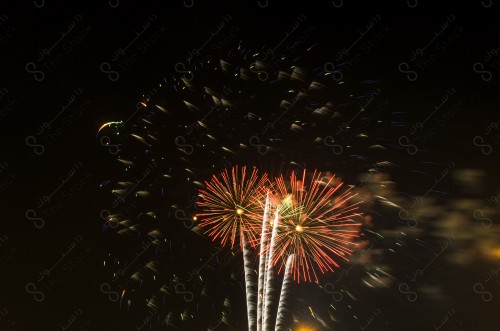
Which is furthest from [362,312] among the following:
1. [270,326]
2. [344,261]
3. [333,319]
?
[270,326]

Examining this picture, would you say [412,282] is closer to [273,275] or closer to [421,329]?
[421,329]

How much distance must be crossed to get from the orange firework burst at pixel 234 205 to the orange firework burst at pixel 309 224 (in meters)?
0.39

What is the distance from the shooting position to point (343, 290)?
9617 millimetres

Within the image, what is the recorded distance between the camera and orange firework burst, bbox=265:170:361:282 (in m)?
8.01

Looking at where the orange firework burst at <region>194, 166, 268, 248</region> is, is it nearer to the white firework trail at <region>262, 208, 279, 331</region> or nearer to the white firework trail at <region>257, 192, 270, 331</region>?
the white firework trail at <region>257, 192, 270, 331</region>

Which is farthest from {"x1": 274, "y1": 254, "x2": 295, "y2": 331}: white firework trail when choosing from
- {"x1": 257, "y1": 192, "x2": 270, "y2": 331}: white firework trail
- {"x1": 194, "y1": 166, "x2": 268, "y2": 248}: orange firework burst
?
{"x1": 194, "y1": 166, "x2": 268, "y2": 248}: orange firework burst

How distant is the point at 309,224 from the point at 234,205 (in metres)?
1.27

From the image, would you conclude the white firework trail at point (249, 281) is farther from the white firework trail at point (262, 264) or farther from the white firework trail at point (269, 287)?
the white firework trail at point (269, 287)

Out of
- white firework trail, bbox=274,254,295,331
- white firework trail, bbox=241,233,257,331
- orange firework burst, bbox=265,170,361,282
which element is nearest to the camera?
orange firework burst, bbox=265,170,361,282

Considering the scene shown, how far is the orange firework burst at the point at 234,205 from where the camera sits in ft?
27.1

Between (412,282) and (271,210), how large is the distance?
3807 mm

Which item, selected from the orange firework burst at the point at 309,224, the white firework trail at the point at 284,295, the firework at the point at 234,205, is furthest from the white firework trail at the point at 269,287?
the firework at the point at 234,205

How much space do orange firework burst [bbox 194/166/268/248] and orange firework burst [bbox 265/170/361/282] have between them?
39 centimetres

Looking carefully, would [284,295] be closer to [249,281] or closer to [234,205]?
[249,281]
